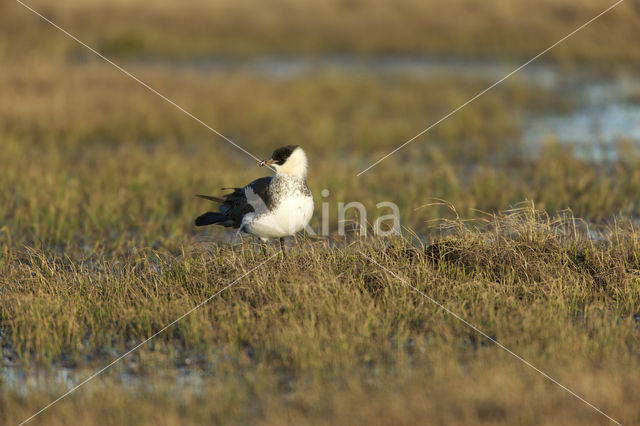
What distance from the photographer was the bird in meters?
6.66

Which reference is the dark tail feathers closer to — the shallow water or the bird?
the bird

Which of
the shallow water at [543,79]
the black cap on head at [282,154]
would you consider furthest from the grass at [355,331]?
the shallow water at [543,79]

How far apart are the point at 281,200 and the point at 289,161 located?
372 millimetres

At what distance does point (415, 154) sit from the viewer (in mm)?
13734

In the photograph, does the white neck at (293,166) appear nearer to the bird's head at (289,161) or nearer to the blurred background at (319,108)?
the bird's head at (289,161)

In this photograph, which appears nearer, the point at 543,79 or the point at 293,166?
the point at 293,166

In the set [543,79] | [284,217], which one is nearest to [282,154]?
[284,217]

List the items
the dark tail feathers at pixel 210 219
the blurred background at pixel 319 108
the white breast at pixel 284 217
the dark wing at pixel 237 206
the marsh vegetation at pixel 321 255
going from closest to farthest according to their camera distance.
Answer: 1. the marsh vegetation at pixel 321 255
2. the white breast at pixel 284 217
3. the dark wing at pixel 237 206
4. the dark tail feathers at pixel 210 219
5. the blurred background at pixel 319 108

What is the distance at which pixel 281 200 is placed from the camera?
21.8ft

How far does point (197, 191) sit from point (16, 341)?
5.36m

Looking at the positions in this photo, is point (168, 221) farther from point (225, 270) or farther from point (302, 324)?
point (302, 324)

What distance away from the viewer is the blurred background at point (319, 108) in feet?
34.7

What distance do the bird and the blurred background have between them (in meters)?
2.17

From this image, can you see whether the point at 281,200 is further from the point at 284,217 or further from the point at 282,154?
the point at 282,154
